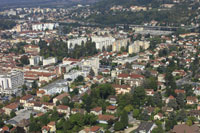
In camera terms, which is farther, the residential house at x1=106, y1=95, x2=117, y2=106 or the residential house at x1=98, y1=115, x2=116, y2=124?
the residential house at x1=106, y1=95, x2=117, y2=106

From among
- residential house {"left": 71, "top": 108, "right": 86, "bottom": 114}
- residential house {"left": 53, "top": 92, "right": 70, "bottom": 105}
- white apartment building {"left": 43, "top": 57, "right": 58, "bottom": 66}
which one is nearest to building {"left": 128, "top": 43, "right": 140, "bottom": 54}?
white apartment building {"left": 43, "top": 57, "right": 58, "bottom": 66}

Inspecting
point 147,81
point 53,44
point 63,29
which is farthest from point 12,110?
point 63,29

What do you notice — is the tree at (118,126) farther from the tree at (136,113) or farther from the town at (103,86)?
the tree at (136,113)

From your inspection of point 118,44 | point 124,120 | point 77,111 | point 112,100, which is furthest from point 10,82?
point 118,44

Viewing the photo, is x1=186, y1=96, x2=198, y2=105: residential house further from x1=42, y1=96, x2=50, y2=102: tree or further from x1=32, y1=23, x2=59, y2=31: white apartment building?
x1=32, y1=23, x2=59, y2=31: white apartment building

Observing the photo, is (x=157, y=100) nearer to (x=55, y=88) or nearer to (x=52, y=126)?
(x=52, y=126)

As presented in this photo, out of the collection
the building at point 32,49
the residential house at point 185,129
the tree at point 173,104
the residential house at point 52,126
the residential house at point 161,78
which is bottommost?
the residential house at point 52,126

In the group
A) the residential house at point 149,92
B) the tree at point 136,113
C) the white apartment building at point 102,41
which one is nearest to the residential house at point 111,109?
the tree at point 136,113
